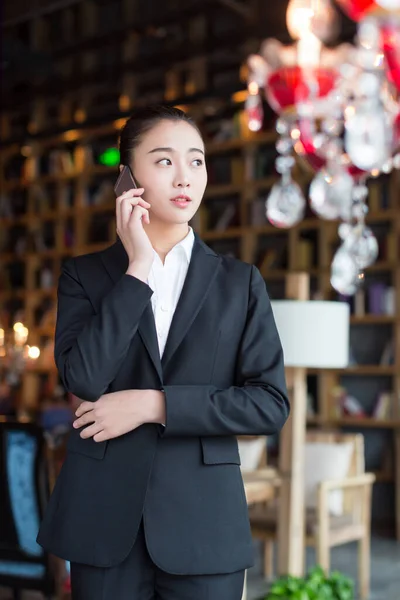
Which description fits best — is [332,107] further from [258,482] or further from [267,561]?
[267,561]

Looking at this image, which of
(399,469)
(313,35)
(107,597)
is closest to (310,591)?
(107,597)

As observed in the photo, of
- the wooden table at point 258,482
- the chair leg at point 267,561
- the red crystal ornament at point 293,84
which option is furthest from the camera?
the chair leg at point 267,561

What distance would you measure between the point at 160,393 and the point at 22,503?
2032 millimetres

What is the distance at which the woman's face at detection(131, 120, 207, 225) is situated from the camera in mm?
1328

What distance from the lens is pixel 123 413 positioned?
4.14 feet

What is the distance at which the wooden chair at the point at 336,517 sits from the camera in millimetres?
4184

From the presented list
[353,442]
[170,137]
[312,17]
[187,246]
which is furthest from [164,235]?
[353,442]

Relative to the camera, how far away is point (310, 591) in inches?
119

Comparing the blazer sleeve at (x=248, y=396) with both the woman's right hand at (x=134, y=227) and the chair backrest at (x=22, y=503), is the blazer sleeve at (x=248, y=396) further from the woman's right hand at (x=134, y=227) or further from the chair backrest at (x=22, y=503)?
the chair backrest at (x=22, y=503)

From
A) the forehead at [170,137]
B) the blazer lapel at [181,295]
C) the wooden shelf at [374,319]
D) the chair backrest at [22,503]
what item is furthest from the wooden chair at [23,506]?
the wooden shelf at [374,319]

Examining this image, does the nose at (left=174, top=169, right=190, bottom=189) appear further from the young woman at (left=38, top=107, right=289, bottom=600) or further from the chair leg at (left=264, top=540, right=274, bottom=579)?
the chair leg at (left=264, top=540, right=274, bottom=579)

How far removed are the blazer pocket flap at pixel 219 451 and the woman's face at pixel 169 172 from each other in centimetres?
33

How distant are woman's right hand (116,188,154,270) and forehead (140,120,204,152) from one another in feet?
0.26

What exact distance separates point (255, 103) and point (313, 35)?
0.75 m
